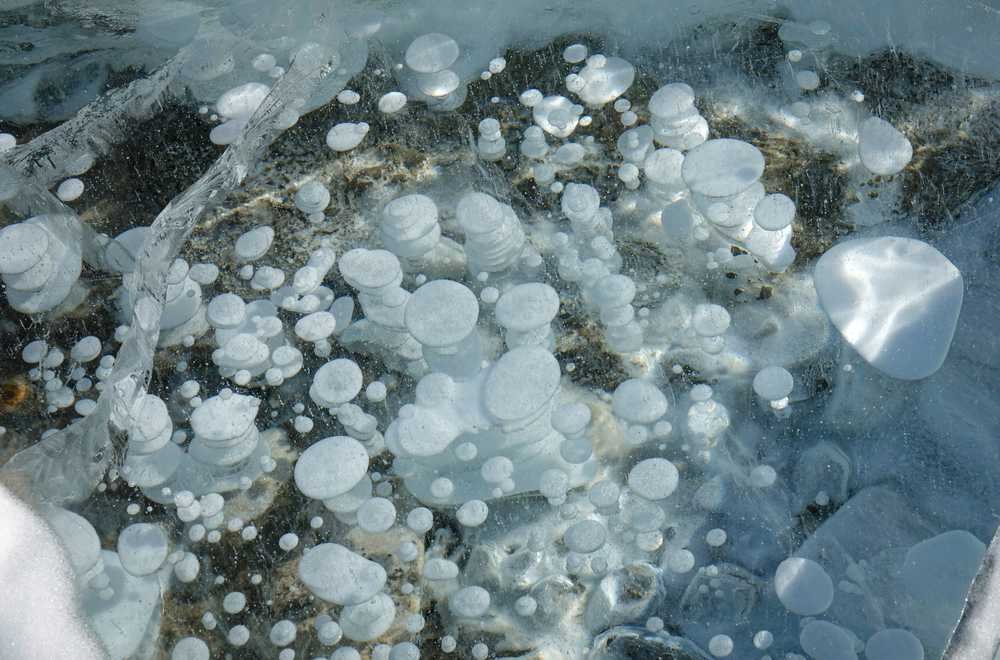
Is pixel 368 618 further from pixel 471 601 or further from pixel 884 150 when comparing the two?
pixel 884 150

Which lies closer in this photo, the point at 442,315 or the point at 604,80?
the point at 442,315

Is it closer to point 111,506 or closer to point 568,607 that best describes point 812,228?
point 568,607

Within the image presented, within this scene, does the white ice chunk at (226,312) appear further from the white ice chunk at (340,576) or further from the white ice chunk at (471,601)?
the white ice chunk at (471,601)

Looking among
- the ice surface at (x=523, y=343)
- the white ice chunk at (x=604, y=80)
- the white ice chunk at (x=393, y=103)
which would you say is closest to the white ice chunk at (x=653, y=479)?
the ice surface at (x=523, y=343)

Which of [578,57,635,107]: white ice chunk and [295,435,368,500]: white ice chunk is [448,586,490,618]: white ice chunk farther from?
[578,57,635,107]: white ice chunk

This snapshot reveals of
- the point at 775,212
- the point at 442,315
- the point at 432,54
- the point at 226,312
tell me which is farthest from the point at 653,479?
the point at 432,54

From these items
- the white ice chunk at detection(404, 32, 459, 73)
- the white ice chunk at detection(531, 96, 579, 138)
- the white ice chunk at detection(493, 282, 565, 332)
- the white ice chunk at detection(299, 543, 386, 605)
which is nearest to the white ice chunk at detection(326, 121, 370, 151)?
the white ice chunk at detection(404, 32, 459, 73)

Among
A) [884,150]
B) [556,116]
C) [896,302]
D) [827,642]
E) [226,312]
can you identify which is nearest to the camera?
[827,642]
